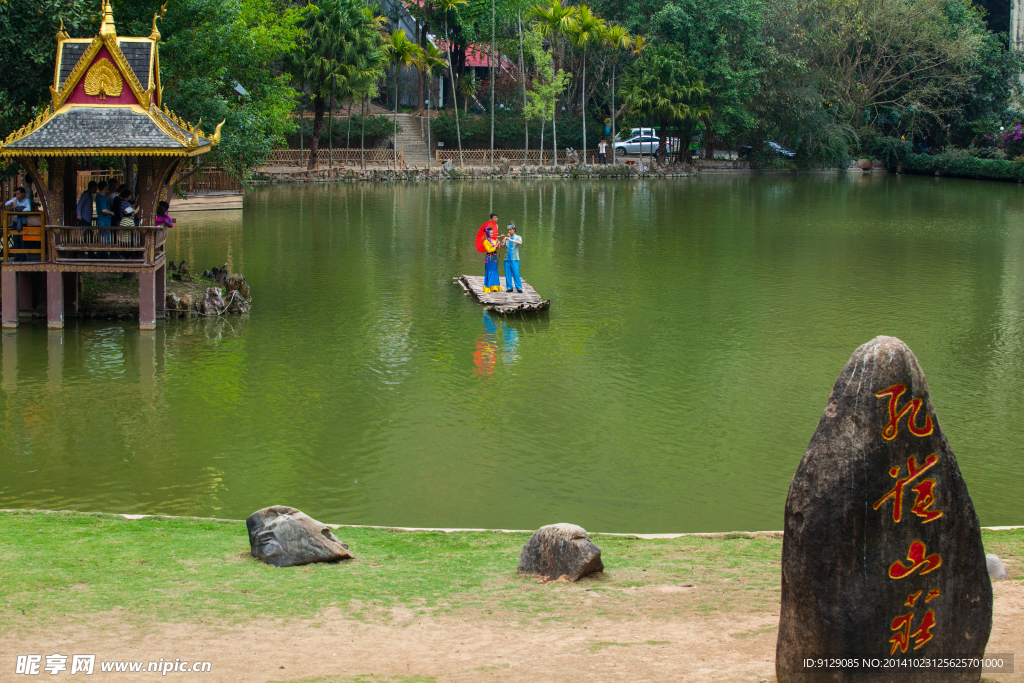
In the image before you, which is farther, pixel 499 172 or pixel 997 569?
pixel 499 172

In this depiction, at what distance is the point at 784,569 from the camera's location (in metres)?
5.36

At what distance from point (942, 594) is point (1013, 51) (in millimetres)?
62866

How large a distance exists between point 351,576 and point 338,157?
155 feet

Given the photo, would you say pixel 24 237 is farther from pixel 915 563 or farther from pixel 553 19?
pixel 553 19

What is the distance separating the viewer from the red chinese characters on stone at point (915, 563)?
512 cm

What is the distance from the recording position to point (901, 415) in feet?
16.4

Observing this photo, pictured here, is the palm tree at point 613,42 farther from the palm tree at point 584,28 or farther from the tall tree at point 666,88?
the tall tree at point 666,88

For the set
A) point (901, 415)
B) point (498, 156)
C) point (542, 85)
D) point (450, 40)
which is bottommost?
point (901, 415)

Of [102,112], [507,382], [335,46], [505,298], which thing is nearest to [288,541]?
[507,382]

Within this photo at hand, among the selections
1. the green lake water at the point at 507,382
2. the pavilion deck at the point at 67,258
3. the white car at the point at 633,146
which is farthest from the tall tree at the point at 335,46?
the pavilion deck at the point at 67,258

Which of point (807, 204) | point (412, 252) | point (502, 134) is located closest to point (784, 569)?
point (412, 252)

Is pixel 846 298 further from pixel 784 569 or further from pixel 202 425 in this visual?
pixel 784 569

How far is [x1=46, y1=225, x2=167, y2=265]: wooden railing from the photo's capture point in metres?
17.3

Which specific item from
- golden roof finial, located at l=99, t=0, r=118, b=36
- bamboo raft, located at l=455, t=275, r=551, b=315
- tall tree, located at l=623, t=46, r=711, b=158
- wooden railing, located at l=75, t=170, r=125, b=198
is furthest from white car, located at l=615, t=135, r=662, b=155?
golden roof finial, located at l=99, t=0, r=118, b=36
